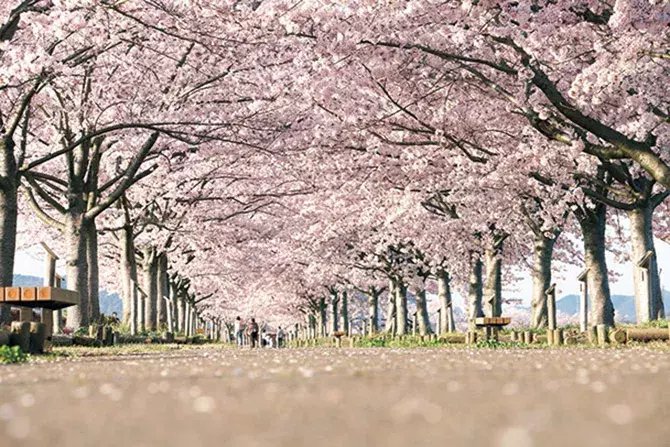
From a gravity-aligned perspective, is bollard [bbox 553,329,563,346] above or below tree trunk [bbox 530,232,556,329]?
below

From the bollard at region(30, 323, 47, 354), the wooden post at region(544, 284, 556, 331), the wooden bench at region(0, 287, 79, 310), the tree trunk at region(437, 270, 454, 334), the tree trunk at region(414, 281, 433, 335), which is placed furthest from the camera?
the tree trunk at region(414, 281, 433, 335)

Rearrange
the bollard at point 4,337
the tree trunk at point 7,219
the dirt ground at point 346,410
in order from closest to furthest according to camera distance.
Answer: the dirt ground at point 346,410 → the bollard at point 4,337 → the tree trunk at point 7,219

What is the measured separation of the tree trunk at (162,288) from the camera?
4422 cm

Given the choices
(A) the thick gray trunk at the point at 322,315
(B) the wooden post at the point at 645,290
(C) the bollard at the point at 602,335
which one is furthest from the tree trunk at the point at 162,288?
(A) the thick gray trunk at the point at 322,315

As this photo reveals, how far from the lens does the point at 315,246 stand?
164 ft

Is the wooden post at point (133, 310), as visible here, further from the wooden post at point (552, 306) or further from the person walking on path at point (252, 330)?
the wooden post at point (552, 306)

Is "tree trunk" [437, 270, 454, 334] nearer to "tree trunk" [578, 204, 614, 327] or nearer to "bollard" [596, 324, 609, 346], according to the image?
"tree trunk" [578, 204, 614, 327]

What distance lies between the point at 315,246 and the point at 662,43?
33.3 meters

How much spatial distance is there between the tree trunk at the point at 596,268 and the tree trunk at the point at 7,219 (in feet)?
52.7

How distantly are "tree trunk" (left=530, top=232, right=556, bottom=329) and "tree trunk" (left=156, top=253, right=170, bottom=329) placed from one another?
59.5 ft

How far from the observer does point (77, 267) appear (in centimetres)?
2683

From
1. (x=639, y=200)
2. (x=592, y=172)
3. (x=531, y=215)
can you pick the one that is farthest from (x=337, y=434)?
(x=531, y=215)

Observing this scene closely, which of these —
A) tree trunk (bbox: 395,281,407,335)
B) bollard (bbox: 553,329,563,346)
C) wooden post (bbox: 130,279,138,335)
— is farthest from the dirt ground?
tree trunk (bbox: 395,281,407,335)

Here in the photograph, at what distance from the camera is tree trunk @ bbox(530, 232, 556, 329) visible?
32.5 metres
